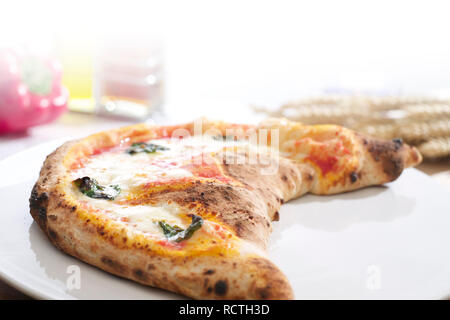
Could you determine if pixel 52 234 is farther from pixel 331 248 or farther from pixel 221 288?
pixel 331 248

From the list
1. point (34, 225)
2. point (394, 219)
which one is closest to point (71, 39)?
point (34, 225)

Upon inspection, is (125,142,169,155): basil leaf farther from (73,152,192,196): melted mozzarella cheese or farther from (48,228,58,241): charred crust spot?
(48,228,58,241): charred crust spot

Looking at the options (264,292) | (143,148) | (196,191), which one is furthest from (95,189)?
(264,292)

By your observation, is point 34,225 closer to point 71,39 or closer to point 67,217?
point 67,217

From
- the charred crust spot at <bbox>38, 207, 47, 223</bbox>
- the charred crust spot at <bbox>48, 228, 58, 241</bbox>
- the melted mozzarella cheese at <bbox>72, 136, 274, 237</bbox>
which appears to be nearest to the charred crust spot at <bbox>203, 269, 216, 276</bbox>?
the melted mozzarella cheese at <bbox>72, 136, 274, 237</bbox>

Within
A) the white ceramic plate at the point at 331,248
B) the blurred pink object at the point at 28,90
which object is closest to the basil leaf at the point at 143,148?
the white ceramic plate at the point at 331,248

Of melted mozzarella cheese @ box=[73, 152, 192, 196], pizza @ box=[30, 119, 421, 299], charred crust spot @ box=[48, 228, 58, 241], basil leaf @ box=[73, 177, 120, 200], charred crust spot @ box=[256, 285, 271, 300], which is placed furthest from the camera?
melted mozzarella cheese @ box=[73, 152, 192, 196]
